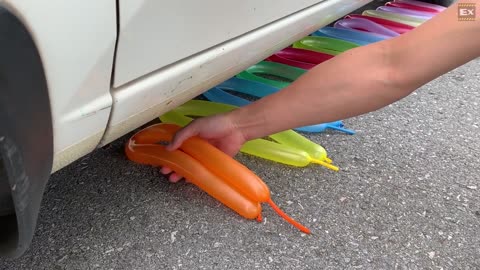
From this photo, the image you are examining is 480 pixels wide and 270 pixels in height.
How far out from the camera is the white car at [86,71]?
0.74 metres

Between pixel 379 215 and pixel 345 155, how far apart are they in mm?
323

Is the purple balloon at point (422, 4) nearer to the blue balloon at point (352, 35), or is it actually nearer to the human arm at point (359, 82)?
the blue balloon at point (352, 35)

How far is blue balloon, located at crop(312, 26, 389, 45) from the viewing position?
276cm

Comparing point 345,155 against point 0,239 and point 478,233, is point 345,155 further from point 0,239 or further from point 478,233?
point 0,239

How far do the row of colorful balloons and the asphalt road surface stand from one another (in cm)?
5

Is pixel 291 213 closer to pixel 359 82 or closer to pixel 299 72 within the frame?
pixel 359 82

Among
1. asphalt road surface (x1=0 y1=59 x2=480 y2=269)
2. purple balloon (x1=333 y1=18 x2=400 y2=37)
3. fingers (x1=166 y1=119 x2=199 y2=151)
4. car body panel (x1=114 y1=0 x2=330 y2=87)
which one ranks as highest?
car body panel (x1=114 y1=0 x2=330 y2=87)

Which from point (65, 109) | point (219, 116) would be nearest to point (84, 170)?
point (219, 116)

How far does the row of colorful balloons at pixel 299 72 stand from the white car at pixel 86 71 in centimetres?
51

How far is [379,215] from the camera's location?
1628 mm

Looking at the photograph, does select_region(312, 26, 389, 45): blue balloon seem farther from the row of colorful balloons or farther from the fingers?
the fingers

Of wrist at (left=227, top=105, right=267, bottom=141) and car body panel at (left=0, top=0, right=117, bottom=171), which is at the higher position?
car body panel at (left=0, top=0, right=117, bottom=171)

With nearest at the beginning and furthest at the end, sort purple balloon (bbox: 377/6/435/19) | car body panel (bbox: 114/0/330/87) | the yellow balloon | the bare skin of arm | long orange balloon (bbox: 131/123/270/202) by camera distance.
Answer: car body panel (bbox: 114/0/330/87) → the bare skin of arm → long orange balloon (bbox: 131/123/270/202) → the yellow balloon → purple balloon (bbox: 377/6/435/19)

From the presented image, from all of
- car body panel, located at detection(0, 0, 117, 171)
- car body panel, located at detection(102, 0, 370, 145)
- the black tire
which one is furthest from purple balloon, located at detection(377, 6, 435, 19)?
the black tire
